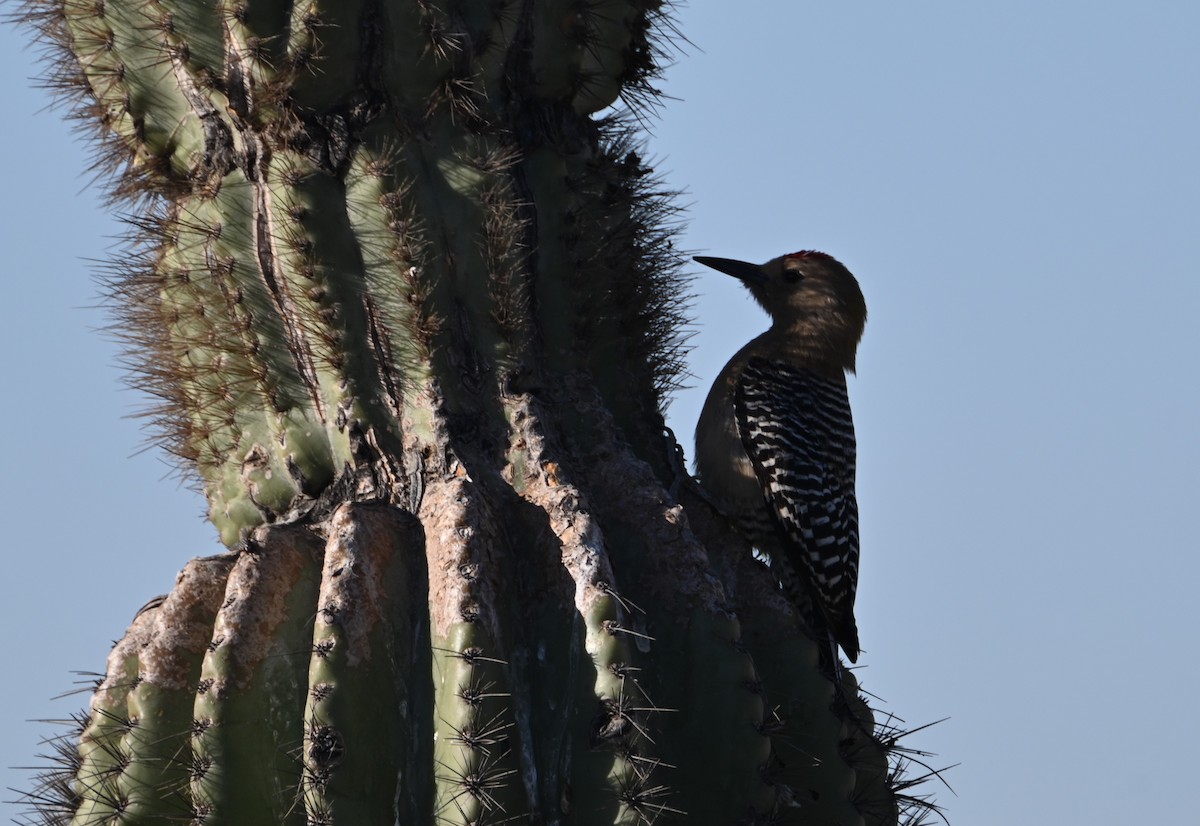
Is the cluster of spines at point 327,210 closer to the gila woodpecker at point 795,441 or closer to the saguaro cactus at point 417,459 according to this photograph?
the saguaro cactus at point 417,459

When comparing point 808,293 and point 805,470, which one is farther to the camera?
point 808,293

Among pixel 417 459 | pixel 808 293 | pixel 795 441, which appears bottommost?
pixel 417 459

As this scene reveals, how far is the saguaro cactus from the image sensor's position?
2975 millimetres

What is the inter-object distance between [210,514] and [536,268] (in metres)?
1.09

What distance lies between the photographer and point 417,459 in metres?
3.42

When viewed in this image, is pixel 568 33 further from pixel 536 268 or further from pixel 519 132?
pixel 536 268

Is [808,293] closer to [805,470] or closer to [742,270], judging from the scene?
[742,270]

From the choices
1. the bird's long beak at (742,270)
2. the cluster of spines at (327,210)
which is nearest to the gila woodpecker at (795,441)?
the bird's long beak at (742,270)

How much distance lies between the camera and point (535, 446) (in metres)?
3.50

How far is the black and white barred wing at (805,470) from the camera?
17.6ft

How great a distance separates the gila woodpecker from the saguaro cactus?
133 centimetres

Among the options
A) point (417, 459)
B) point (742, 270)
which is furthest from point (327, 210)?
point (742, 270)

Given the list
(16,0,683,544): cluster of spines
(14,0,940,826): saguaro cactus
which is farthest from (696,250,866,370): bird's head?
(16,0,683,544): cluster of spines

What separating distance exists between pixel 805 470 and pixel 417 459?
2494mm
